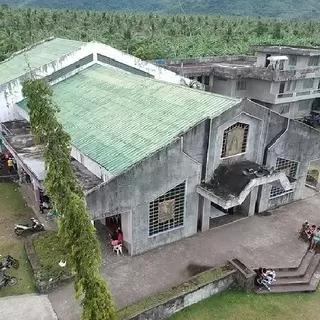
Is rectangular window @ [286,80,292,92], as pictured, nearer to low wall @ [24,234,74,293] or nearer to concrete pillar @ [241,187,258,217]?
concrete pillar @ [241,187,258,217]

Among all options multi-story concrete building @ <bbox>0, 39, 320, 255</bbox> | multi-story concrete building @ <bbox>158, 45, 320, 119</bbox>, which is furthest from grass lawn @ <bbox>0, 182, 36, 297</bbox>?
multi-story concrete building @ <bbox>158, 45, 320, 119</bbox>

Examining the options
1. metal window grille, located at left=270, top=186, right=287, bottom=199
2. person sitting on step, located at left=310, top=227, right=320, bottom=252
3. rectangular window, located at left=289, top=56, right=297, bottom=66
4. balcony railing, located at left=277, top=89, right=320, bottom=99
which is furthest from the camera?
rectangular window, located at left=289, top=56, right=297, bottom=66

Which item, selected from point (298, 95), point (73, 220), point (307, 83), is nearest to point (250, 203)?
point (73, 220)

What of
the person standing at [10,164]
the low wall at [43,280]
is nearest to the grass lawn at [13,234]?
the low wall at [43,280]

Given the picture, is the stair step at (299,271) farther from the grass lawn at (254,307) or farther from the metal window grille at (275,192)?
the metal window grille at (275,192)

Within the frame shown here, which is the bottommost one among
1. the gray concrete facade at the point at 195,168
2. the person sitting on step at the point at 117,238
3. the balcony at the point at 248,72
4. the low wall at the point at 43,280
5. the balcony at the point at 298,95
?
the balcony at the point at 298,95

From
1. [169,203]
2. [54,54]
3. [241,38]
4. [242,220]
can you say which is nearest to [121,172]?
[169,203]
